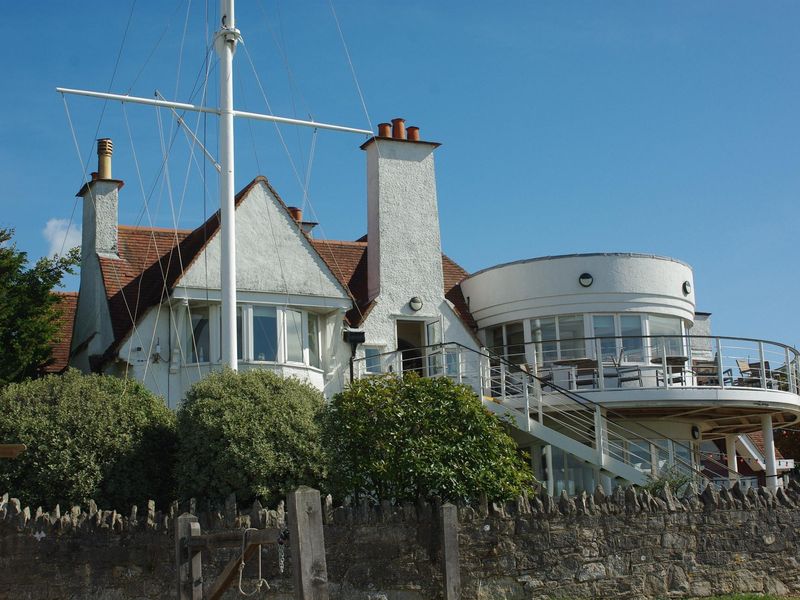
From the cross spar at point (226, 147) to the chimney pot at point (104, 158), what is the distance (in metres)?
6.65

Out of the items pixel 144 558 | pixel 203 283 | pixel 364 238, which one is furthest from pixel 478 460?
pixel 364 238

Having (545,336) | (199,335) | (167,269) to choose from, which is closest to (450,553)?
(199,335)

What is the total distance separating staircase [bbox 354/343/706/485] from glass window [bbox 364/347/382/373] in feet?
0.08

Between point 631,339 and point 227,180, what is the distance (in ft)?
36.3

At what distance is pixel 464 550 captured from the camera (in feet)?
56.3

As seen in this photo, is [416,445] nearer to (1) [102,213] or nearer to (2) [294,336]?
(2) [294,336]

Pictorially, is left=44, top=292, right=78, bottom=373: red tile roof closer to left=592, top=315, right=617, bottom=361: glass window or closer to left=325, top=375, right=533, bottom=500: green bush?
left=325, top=375, right=533, bottom=500: green bush

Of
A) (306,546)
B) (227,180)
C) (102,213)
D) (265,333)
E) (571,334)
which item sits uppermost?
(102,213)

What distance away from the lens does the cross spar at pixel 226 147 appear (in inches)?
894

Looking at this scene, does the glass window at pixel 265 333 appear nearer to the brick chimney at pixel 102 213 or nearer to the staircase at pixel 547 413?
the staircase at pixel 547 413

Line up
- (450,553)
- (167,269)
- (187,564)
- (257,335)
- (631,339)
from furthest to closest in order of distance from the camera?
(631,339), (257,335), (167,269), (450,553), (187,564)

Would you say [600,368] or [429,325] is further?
[429,325]

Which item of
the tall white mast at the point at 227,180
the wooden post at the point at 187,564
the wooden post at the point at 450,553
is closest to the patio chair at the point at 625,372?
the tall white mast at the point at 227,180

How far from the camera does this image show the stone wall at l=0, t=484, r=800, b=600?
653 inches
